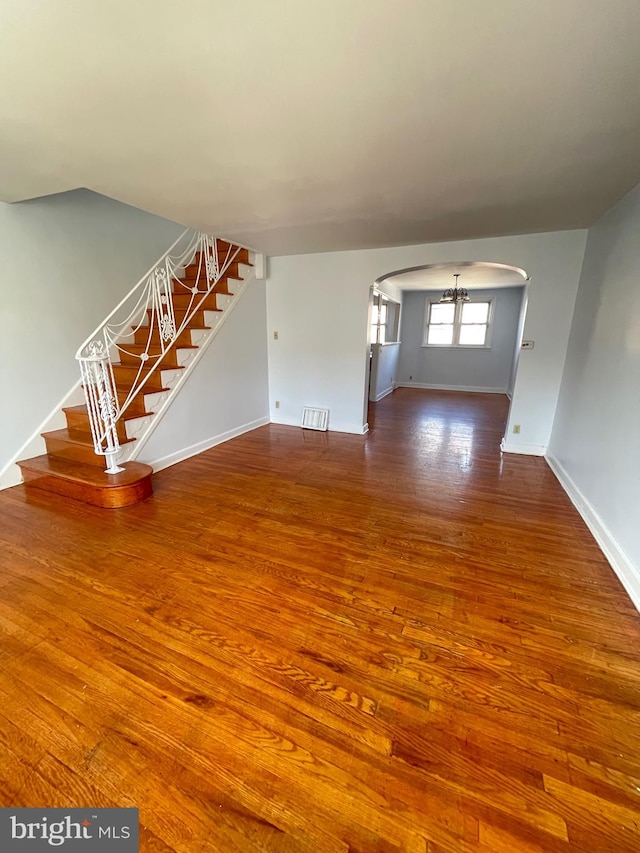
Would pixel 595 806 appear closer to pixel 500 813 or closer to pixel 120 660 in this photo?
pixel 500 813

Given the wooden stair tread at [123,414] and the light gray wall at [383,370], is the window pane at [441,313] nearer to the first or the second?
the light gray wall at [383,370]

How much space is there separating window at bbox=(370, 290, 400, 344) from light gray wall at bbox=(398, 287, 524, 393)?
672 millimetres

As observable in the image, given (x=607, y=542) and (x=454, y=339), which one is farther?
(x=454, y=339)

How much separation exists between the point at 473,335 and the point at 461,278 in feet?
7.03

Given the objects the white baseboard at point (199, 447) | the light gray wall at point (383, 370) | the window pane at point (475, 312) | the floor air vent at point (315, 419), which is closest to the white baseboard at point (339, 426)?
the floor air vent at point (315, 419)

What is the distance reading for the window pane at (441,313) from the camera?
822 centimetres

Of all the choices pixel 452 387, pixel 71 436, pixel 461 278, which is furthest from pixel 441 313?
pixel 71 436

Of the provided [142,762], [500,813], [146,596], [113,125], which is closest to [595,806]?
[500,813]

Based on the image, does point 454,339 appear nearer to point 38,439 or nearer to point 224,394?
point 224,394

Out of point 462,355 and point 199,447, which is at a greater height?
point 462,355

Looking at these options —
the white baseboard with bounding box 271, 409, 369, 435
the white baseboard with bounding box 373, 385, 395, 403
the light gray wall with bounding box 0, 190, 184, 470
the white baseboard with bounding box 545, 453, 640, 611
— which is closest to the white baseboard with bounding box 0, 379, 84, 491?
the light gray wall with bounding box 0, 190, 184, 470

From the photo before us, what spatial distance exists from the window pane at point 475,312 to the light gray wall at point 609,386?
16.2ft

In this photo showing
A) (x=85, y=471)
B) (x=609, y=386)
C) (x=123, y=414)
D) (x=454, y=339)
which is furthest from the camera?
(x=454, y=339)

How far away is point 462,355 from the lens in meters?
8.25
